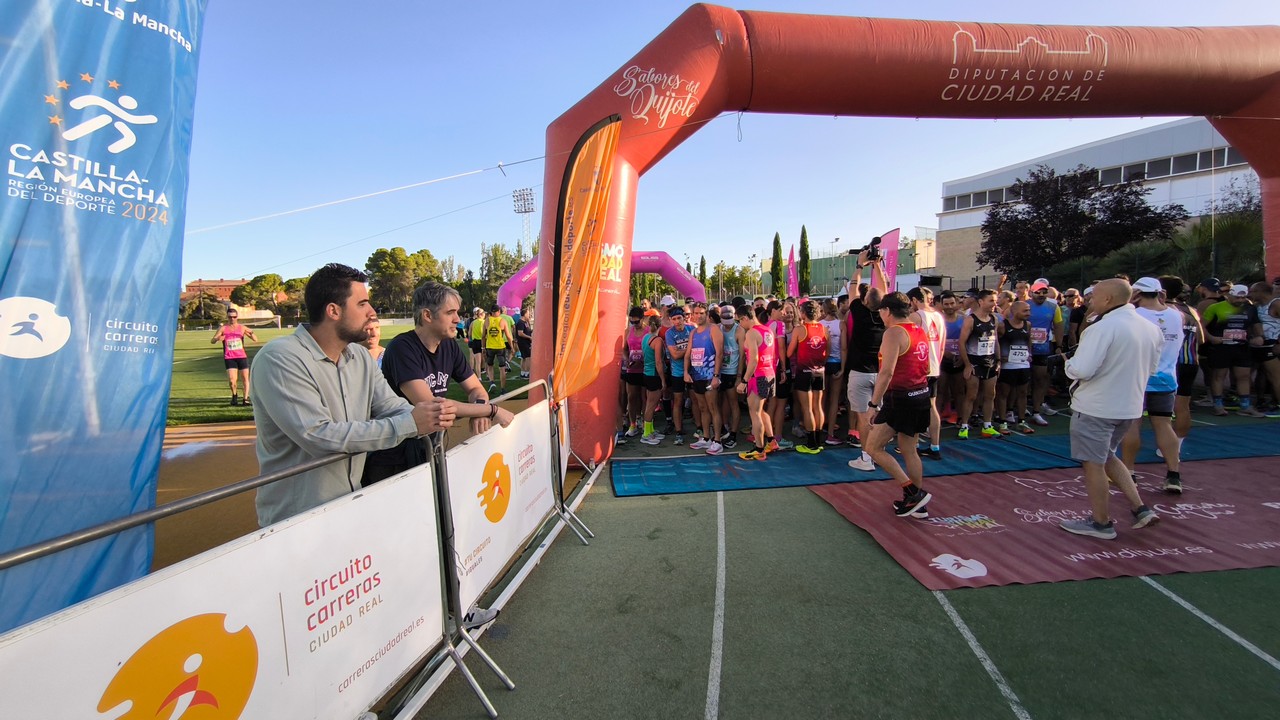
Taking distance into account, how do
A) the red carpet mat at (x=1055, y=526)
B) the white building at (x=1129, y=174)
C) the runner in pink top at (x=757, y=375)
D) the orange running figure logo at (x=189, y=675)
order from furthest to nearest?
the white building at (x=1129, y=174) → the runner in pink top at (x=757, y=375) → the red carpet mat at (x=1055, y=526) → the orange running figure logo at (x=189, y=675)

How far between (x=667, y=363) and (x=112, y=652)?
713cm

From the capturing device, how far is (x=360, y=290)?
2.43m

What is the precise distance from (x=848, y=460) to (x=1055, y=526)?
7.22ft

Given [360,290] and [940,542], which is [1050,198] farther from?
[360,290]

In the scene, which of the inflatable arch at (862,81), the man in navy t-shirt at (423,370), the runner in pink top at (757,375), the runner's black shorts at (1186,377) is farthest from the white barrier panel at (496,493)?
the runner's black shorts at (1186,377)

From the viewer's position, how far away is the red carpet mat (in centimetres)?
361

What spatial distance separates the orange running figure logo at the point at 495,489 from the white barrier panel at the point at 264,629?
53 centimetres

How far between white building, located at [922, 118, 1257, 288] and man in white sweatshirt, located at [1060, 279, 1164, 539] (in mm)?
25695

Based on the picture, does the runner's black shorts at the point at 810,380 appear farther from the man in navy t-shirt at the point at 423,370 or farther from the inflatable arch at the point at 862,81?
the man in navy t-shirt at the point at 423,370

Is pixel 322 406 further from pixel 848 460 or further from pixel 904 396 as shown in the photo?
pixel 848 460

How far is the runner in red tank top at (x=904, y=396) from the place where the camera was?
4.46 meters

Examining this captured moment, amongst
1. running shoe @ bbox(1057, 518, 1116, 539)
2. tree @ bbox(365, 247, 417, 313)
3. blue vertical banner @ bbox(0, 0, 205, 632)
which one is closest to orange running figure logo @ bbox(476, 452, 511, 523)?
blue vertical banner @ bbox(0, 0, 205, 632)

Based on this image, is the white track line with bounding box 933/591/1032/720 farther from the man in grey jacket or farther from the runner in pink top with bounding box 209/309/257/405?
the runner in pink top with bounding box 209/309/257/405

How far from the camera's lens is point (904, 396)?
177 inches
